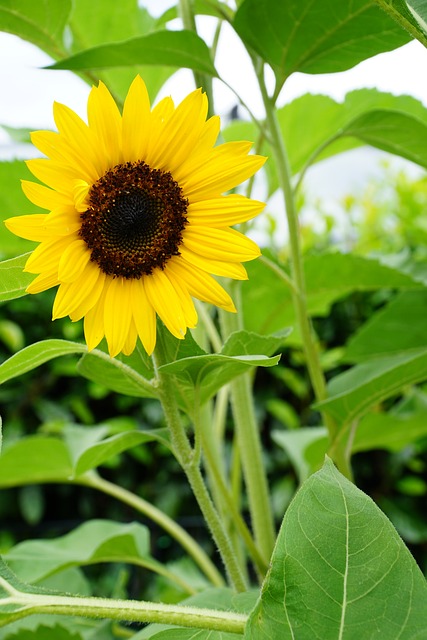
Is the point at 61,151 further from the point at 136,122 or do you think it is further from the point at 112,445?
the point at 112,445

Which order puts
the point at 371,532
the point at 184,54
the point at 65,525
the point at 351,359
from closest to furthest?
the point at 371,532, the point at 184,54, the point at 351,359, the point at 65,525

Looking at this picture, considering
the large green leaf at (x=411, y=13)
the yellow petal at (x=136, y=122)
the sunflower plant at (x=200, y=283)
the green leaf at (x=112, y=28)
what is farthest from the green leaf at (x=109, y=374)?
the green leaf at (x=112, y=28)

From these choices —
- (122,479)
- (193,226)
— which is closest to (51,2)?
(193,226)

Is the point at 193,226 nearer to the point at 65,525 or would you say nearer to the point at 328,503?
the point at 328,503

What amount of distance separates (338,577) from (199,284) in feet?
0.48

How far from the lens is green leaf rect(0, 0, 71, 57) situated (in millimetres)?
463

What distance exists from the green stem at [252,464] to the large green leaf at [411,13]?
27 cm

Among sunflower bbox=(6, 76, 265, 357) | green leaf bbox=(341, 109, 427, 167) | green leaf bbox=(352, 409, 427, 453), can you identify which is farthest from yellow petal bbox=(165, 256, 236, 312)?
green leaf bbox=(352, 409, 427, 453)

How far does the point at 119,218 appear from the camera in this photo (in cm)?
37

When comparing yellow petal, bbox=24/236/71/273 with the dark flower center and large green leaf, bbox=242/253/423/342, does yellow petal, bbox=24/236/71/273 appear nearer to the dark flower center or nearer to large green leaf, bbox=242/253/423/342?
the dark flower center

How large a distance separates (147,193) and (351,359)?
0.42 m

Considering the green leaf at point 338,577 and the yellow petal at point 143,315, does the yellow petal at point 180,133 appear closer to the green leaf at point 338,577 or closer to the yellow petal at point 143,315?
the yellow petal at point 143,315

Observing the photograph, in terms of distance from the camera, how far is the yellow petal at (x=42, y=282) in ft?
1.05

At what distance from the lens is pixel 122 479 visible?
1598 millimetres
